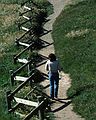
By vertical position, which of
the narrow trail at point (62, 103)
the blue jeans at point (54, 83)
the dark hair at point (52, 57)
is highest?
the dark hair at point (52, 57)

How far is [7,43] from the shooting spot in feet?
143

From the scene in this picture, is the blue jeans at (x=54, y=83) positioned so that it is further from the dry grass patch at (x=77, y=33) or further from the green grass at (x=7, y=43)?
the dry grass patch at (x=77, y=33)

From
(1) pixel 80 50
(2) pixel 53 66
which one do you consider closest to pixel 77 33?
(1) pixel 80 50

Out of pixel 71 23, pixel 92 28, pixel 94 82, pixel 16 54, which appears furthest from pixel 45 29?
pixel 94 82

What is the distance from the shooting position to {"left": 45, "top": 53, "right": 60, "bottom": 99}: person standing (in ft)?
93.6

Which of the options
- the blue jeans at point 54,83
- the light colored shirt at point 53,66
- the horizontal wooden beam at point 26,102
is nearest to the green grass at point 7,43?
the horizontal wooden beam at point 26,102

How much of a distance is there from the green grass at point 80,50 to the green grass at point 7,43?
354cm

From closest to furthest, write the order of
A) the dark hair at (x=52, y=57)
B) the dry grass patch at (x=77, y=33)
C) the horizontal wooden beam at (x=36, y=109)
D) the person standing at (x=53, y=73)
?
the horizontal wooden beam at (x=36, y=109) → the dark hair at (x=52, y=57) → the person standing at (x=53, y=73) → the dry grass patch at (x=77, y=33)

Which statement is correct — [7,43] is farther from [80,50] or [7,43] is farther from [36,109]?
[36,109]

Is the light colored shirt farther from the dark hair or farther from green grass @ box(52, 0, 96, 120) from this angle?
green grass @ box(52, 0, 96, 120)

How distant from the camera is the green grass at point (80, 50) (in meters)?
27.7

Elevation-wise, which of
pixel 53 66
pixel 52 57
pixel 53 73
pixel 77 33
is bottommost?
pixel 77 33

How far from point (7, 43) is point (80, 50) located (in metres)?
8.32

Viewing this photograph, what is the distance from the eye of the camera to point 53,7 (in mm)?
60344
